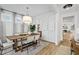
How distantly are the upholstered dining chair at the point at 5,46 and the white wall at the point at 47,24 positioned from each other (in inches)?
28.6

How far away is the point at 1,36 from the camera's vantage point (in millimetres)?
1627

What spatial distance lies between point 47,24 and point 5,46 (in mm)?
1033

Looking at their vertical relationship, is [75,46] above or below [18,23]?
below

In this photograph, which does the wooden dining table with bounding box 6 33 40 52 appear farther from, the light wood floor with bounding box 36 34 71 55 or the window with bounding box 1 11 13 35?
the light wood floor with bounding box 36 34 71 55

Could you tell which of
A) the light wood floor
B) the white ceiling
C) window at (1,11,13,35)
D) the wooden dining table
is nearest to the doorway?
the light wood floor

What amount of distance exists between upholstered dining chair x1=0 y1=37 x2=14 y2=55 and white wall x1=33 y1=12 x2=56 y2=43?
73 centimetres

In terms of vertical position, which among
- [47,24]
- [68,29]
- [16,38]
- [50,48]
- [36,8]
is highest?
[36,8]

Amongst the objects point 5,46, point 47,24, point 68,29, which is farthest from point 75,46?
point 5,46

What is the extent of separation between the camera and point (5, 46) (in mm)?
1632

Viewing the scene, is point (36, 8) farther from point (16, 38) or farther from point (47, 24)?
point (16, 38)

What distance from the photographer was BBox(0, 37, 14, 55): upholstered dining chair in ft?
5.30
